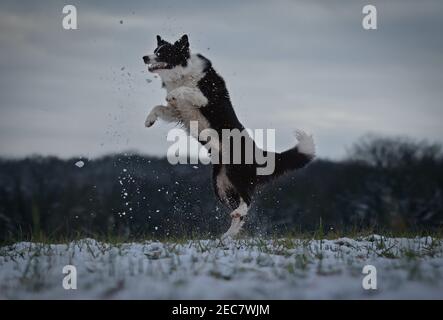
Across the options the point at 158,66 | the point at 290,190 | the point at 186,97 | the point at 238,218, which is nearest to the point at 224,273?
the point at 238,218

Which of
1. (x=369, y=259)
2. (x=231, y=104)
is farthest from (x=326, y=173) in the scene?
(x=369, y=259)

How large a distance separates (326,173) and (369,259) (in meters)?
32.6

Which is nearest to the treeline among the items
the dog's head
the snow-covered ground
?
the dog's head

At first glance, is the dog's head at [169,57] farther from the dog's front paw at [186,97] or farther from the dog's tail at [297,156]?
the dog's tail at [297,156]

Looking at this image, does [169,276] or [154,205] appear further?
[154,205]

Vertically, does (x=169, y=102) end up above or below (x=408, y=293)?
above

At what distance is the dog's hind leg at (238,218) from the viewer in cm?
725

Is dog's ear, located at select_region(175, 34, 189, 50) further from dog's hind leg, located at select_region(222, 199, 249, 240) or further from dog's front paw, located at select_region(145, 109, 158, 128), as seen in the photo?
dog's hind leg, located at select_region(222, 199, 249, 240)
